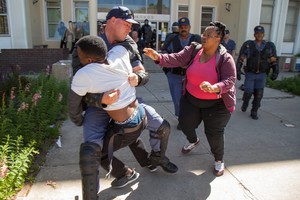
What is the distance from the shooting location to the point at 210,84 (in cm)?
274

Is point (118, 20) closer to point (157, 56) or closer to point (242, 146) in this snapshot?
point (157, 56)

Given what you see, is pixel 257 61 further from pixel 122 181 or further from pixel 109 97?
pixel 109 97

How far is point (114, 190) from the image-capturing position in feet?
9.18

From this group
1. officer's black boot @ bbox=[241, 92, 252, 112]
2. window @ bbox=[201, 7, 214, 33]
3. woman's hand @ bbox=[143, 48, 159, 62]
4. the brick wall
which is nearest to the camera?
woman's hand @ bbox=[143, 48, 159, 62]

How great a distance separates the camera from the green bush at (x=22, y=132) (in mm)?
2574

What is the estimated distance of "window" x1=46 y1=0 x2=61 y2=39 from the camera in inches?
551

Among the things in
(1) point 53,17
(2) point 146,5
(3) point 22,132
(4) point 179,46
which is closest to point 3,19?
(1) point 53,17

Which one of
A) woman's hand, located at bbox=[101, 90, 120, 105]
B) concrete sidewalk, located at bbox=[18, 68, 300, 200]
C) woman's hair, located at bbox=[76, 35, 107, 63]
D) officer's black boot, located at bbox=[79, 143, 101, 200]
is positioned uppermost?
woman's hair, located at bbox=[76, 35, 107, 63]

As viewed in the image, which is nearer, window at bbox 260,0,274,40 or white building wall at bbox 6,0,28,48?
white building wall at bbox 6,0,28,48

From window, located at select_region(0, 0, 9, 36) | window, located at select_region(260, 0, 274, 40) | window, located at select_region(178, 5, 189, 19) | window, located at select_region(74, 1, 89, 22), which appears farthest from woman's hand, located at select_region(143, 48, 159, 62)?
window, located at select_region(178, 5, 189, 19)

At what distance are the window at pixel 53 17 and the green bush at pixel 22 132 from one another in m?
9.62

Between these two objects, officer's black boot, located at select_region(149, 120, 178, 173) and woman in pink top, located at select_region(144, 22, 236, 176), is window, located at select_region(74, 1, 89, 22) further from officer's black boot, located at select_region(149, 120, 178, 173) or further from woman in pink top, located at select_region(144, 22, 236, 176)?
officer's black boot, located at select_region(149, 120, 178, 173)

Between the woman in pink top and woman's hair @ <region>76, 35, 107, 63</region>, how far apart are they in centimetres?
92

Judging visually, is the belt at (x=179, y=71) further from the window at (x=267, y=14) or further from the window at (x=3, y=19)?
the window at (x=267, y=14)
